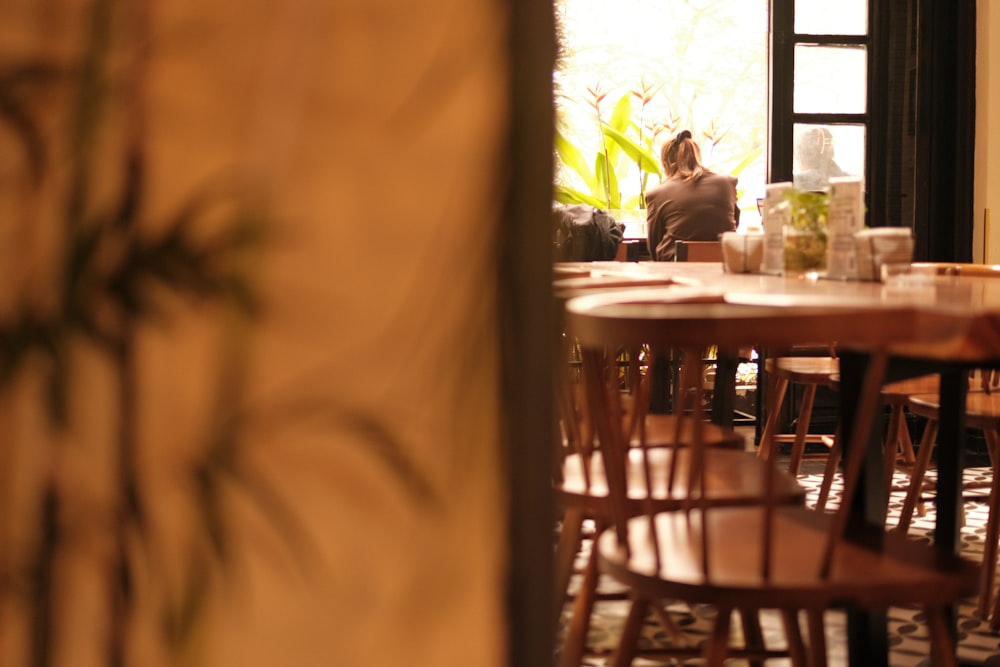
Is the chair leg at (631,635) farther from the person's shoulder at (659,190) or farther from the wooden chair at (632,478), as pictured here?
the person's shoulder at (659,190)

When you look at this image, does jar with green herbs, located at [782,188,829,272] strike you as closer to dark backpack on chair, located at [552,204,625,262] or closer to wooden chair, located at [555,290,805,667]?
wooden chair, located at [555,290,805,667]

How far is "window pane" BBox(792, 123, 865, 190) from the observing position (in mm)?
5312

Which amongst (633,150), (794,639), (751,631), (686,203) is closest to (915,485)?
(751,631)

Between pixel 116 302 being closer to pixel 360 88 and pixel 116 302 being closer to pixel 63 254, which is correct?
pixel 63 254

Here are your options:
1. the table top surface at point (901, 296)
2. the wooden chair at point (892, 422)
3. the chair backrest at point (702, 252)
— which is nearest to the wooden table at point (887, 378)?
the table top surface at point (901, 296)

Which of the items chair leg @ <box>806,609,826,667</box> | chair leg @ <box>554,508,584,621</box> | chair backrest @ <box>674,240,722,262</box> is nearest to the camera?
chair leg @ <box>806,609,826,667</box>

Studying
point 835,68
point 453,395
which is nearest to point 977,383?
point 835,68

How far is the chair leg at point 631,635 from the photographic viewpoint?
156 centimetres

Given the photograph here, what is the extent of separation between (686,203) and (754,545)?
3549 millimetres

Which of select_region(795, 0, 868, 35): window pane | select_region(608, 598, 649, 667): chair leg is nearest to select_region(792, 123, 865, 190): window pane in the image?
select_region(795, 0, 868, 35): window pane

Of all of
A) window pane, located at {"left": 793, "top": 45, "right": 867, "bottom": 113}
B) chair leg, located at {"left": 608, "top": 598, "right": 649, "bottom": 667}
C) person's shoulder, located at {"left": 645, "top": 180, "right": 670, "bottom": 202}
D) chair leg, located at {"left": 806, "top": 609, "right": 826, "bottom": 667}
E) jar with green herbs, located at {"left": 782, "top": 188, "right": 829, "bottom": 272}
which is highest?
window pane, located at {"left": 793, "top": 45, "right": 867, "bottom": 113}

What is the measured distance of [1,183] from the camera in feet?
2.11

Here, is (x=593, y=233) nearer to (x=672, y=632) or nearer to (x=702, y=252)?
(x=702, y=252)

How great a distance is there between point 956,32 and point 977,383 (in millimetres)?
2461
